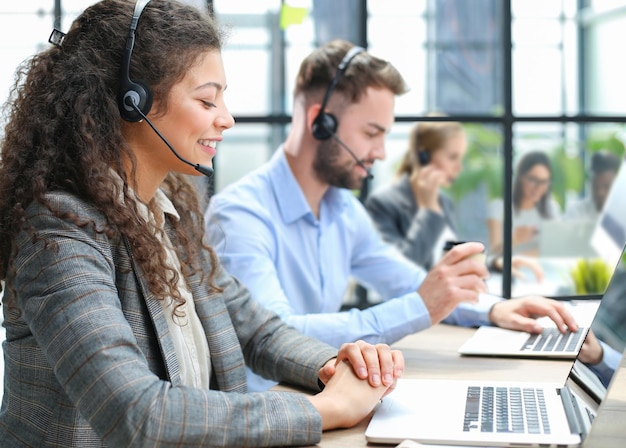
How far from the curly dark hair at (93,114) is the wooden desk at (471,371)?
352mm

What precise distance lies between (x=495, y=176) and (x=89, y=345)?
1986mm

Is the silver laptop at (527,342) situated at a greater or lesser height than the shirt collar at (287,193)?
lesser

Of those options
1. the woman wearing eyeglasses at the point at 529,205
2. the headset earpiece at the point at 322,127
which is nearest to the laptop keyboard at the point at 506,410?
the headset earpiece at the point at 322,127

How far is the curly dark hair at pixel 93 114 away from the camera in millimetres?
1156

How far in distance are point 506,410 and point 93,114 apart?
2.37ft

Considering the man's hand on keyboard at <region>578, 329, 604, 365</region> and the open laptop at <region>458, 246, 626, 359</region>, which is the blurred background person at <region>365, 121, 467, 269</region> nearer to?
the open laptop at <region>458, 246, 626, 359</region>

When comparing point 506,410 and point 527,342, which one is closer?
point 506,410

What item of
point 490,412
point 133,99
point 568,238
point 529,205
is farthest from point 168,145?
point 568,238

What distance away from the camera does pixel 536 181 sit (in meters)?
2.87

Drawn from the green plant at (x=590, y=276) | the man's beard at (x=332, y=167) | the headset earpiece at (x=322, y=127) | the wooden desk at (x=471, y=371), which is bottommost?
the green plant at (x=590, y=276)

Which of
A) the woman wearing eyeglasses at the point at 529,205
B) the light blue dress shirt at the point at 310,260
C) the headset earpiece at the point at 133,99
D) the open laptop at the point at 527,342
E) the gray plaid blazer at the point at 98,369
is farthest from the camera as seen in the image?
the woman wearing eyeglasses at the point at 529,205

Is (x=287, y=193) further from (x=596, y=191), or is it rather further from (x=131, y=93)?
(x=596, y=191)

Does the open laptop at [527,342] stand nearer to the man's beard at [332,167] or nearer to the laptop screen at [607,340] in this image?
the laptop screen at [607,340]

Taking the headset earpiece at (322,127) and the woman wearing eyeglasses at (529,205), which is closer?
the headset earpiece at (322,127)
